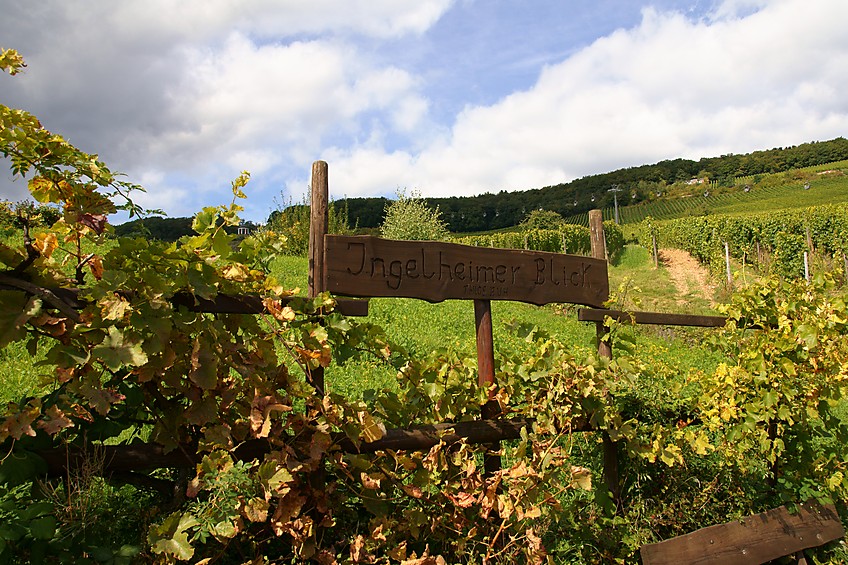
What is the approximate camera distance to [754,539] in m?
3.54

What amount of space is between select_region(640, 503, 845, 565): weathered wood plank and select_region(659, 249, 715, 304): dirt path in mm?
15860

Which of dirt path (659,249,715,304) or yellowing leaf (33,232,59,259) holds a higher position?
yellowing leaf (33,232,59,259)

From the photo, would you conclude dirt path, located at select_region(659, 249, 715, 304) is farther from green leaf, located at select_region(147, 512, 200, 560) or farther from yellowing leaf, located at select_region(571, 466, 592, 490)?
green leaf, located at select_region(147, 512, 200, 560)

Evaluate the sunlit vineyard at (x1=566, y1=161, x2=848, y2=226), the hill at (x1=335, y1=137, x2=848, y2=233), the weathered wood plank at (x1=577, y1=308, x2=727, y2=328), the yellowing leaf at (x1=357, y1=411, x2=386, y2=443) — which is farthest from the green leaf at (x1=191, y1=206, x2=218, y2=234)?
the hill at (x1=335, y1=137, x2=848, y2=233)

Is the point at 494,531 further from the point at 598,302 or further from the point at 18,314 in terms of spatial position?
the point at 18,314

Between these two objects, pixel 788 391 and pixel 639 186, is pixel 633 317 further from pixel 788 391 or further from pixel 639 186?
pixel 639 186

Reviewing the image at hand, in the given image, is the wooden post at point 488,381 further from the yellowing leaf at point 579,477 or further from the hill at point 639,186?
the hill at point 639,186

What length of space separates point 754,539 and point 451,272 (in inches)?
95.7

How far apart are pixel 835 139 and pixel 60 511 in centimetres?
10662

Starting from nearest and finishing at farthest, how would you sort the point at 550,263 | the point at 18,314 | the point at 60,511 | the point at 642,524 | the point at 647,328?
the point at 18,314 → the point at 60,511 → the point at 642,524 → the point at 550,263 → the point at 647,328

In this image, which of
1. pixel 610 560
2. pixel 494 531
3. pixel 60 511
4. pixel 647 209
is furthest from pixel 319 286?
pixel 647 209

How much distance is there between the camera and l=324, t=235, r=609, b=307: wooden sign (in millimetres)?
2750

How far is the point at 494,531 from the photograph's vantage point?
291 centimetres

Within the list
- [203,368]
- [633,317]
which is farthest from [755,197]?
[203,368]
